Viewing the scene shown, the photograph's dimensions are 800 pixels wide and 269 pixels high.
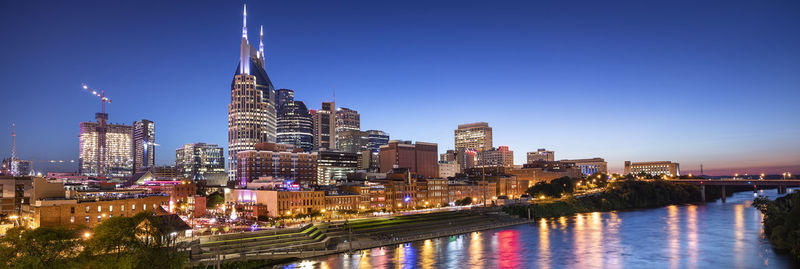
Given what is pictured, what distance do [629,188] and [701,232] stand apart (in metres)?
79.1

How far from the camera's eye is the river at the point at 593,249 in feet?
204

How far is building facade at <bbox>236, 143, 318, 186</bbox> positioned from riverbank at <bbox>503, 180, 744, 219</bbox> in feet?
250

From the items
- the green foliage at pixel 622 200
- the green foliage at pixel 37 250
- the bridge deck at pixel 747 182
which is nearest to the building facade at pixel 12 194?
the green foliage at pixel 37 250

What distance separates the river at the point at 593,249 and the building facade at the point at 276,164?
311ft

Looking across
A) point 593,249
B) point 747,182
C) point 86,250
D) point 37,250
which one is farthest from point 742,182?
point 37,250

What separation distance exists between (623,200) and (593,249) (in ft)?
304

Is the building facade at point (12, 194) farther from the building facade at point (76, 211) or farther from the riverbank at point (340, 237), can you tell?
the riverbank at point (340, 237)

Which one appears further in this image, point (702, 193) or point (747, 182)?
point (702, 193)

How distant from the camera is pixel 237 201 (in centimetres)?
11350

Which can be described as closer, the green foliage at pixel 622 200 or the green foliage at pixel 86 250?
the green foliage at pixel 86 250

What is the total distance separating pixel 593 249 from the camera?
238 feet

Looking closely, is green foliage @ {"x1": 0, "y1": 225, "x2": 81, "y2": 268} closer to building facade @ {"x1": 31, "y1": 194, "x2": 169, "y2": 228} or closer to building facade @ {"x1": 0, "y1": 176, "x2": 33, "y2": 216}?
building facade @ {"x1": 31, "y1": 194, "x2": 169, "y2": 228}

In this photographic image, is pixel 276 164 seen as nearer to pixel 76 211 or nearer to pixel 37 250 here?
pixel 76 211

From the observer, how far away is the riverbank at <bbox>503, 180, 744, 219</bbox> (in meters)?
130
